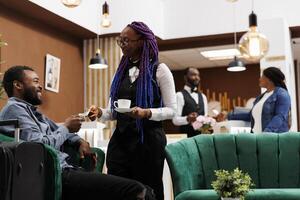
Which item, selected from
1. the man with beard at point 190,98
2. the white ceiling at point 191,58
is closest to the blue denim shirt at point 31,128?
the man with beard at point 190,98

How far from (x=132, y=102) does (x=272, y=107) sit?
2.28 metres

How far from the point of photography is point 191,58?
402 inches

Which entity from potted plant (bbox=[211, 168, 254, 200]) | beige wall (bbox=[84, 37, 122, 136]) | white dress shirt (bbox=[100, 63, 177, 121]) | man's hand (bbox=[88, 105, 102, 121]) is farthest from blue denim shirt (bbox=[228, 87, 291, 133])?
beige wall (bbox=[84, 37, 122, 136])

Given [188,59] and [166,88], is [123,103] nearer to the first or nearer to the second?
[166,88]

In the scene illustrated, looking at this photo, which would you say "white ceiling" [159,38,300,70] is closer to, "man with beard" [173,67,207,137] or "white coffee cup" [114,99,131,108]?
"man with beard" [173,67,207,137]

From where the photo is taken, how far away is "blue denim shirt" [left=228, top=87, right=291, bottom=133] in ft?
15.5

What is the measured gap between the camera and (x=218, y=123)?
5613 millimetres

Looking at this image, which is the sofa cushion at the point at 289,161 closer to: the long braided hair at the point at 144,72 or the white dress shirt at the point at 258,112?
the white dress shirt at the point at 258,112

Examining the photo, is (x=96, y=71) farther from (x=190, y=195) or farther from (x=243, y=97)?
(x=190, y=195)

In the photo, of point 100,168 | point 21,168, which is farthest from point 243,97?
point 21,168

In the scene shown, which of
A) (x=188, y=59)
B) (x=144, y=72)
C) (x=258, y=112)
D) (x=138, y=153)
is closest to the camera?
(x=138, y=153)

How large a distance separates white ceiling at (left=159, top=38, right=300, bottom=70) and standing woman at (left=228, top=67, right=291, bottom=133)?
4.13m

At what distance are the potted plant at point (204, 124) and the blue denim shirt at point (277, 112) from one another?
596 millimetres

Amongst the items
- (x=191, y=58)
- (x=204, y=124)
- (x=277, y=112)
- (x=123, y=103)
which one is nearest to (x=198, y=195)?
(x=123, y=103)
